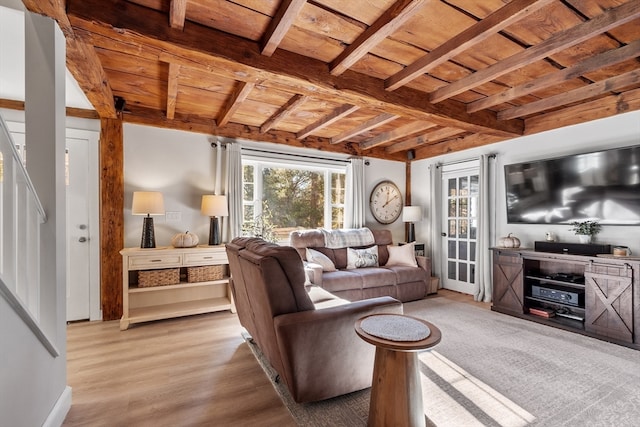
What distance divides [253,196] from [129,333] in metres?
2.22

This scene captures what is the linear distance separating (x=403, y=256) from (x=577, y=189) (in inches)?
86.6

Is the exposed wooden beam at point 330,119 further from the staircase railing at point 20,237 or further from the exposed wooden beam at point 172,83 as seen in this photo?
the staircase railing at point 20,237

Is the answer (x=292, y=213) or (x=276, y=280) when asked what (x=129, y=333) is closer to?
(x=276, y=280)

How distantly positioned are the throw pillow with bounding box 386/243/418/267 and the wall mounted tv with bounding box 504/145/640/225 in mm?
1389

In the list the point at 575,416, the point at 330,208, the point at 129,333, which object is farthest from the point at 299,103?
the point at 575,416

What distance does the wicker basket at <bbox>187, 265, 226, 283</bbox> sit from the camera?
3465mm

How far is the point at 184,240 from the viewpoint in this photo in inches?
137

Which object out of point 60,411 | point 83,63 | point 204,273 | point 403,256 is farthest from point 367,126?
point 60,411

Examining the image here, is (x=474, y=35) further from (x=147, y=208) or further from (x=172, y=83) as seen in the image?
(x=147, y=208)

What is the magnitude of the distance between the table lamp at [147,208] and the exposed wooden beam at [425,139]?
3779mm

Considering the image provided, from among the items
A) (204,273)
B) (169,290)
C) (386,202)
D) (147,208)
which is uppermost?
(386,202)

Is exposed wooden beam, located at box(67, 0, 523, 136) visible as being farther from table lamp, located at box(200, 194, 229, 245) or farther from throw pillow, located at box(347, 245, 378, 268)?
throw pillow, located at box(347, 245, 378, 268)

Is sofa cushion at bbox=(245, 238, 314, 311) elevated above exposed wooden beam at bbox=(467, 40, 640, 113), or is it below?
below

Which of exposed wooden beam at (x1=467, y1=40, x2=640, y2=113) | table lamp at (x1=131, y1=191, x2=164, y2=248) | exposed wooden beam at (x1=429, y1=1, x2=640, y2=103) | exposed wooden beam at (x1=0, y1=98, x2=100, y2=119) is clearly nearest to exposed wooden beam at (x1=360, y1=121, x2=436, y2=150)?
exposed wooden beam at (x1=467, y1=40, x2=640, y2=113)
